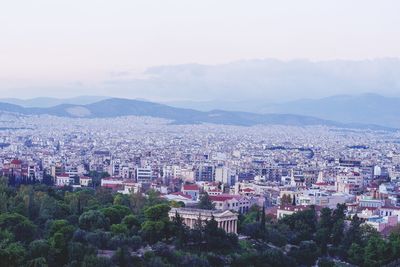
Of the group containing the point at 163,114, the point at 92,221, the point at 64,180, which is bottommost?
the point at 64,180

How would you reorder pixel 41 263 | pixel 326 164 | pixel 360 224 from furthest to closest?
pixel 326 164
pixel 360 224
pixel 41 263

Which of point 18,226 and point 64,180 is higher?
point 18,226

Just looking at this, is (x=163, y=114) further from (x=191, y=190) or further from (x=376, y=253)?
(x=376, y=253)

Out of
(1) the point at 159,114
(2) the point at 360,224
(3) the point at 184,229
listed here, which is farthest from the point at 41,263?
(1) the point at 159,114

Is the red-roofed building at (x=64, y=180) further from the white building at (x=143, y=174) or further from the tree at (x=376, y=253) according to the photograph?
the tree at (x=376, y=253)

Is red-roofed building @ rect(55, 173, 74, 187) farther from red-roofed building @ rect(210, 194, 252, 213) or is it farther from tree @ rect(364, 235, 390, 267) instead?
tree @ rect(364, 235, 390, 267)

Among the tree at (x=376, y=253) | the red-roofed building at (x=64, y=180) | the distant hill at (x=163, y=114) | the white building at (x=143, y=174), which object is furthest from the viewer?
the distant hill at (x=163, y=114)

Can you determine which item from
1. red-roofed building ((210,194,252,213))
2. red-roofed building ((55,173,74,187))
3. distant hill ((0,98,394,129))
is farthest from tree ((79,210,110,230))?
distant hill ((0,98,394,129))

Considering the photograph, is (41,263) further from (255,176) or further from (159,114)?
(159,114)

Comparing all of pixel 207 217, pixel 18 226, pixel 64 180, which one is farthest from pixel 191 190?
pixel 18 226

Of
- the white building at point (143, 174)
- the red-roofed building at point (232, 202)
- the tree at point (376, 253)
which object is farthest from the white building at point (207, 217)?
the white building at point (143, 174)

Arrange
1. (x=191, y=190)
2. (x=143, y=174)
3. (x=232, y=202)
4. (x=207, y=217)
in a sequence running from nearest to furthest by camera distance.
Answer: (x=207, y=217), (x=232, y=202), (x=191, y=190), (x=143, y=174)
